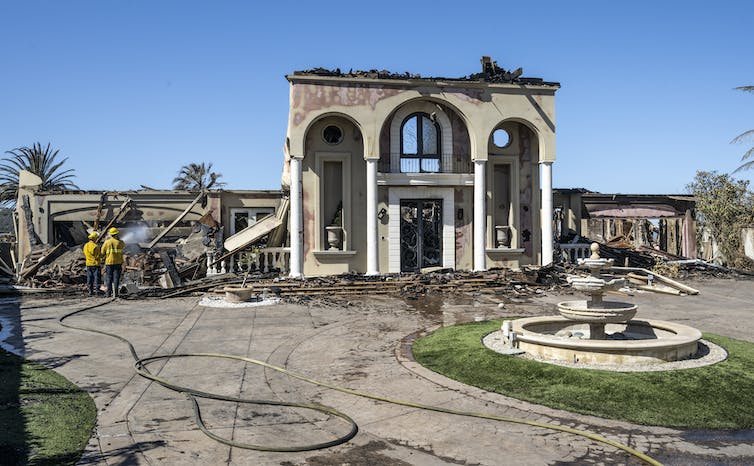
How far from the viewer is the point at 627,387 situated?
6.58 meters

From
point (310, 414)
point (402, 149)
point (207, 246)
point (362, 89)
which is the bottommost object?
point (310, 414)

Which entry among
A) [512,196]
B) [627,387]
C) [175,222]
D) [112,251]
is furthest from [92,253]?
[627,387]

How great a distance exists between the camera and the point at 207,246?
2248 cm

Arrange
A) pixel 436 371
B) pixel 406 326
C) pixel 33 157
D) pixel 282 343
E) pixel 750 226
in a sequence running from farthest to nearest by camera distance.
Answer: pixel 33 157
pixel 750 226
pixel 406 326
pixel 282 343
pixel 436 371

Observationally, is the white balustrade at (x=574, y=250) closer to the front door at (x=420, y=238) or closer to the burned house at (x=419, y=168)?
the burned house at (x=419, y=168)

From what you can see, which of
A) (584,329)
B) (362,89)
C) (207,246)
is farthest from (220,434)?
(207,246)

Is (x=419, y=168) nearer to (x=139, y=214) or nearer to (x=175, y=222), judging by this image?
(x=175, y=222)

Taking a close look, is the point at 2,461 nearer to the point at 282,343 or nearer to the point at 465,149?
the point at 282,343

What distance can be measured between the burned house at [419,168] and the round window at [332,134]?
0.12 ft

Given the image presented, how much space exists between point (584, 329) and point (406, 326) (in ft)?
11.1

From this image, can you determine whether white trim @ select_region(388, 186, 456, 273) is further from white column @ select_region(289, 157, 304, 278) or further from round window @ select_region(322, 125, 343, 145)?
white column @ select_region(289, 157, 304, 278)

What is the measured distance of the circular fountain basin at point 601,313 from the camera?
837 centimetres

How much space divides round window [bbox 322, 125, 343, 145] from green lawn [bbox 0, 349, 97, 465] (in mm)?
13600

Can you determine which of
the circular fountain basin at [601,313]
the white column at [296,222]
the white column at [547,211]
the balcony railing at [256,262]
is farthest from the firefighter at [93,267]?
the white column at [547,211]
